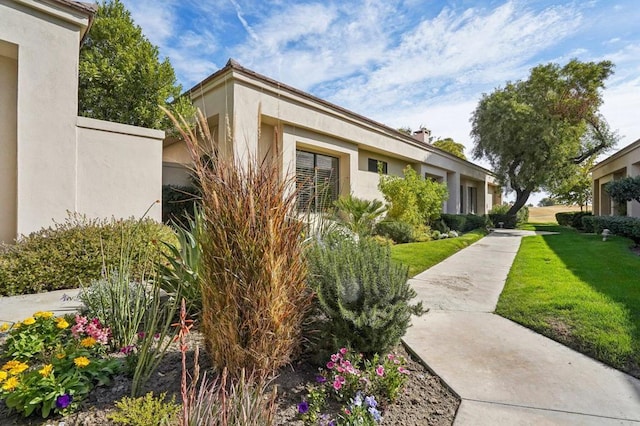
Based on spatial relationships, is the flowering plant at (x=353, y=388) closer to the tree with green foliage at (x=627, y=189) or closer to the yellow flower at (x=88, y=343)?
the yellow flower at (x=88, y=343)

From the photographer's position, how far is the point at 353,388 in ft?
7.23

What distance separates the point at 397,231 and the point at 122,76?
434 inches

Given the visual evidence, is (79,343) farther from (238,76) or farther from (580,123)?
(580,123)

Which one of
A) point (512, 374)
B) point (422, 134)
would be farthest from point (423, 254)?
point (422, 134)

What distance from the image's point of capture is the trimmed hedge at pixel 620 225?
1097cm

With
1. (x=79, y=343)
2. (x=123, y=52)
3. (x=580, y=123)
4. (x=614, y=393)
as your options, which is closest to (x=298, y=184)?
(x=79, y=343)

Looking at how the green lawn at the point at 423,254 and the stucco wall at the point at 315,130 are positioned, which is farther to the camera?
the stucco wall at the point at 315,130


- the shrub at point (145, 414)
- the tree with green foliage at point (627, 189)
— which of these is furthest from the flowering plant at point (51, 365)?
the tree with green foliage at point (627, 189)

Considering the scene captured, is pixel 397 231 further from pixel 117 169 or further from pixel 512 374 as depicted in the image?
pixel 512 374

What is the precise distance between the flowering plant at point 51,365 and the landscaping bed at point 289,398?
0.07m

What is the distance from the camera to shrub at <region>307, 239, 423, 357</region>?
2.46m

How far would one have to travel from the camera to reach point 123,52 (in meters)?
9.12

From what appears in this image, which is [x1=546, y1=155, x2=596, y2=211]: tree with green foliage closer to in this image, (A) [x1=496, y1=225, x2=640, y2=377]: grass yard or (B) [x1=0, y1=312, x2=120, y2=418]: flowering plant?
(A) [x1=496, y1=225, x2=640, y2=377]: grass yard

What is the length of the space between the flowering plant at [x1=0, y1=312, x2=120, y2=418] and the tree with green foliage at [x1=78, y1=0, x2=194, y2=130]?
303 inches
